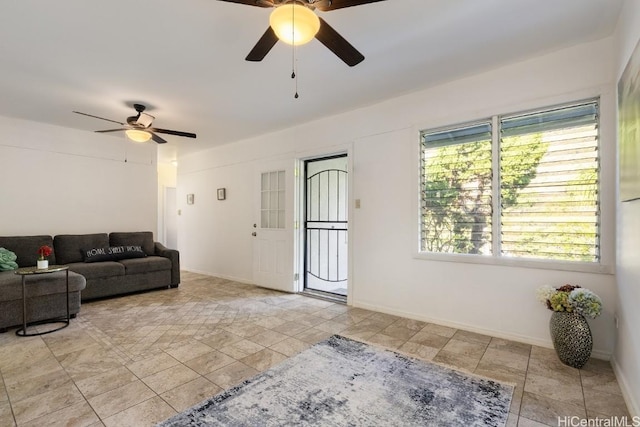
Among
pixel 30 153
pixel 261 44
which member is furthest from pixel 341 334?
pixel 30 153

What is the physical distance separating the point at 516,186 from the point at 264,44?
2.58 metres

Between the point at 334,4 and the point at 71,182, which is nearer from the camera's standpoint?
the point at 334,4

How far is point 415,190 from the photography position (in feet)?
11.6

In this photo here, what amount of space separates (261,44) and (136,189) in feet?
15.8

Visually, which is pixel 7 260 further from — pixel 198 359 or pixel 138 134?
pixel 198 359

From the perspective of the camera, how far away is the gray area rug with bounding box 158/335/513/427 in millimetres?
1785

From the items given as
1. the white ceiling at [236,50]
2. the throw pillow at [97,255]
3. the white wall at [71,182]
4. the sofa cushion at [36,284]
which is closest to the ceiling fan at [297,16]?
the white ceiling at [236,50]

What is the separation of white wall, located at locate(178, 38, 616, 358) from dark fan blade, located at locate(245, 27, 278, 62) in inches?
82.5

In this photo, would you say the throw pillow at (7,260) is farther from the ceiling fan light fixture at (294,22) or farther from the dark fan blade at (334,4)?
the dark fan blade at (334,4)

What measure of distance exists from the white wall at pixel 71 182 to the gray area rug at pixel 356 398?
181 inches

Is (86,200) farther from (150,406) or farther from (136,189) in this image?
(150,406)

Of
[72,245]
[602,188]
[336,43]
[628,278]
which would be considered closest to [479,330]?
[628,278]

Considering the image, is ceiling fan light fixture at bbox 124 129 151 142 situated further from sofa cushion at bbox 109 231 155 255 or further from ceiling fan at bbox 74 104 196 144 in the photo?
sofa cushion at bbox 109 231 155 255

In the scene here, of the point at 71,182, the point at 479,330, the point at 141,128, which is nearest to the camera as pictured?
the point at 479,330
